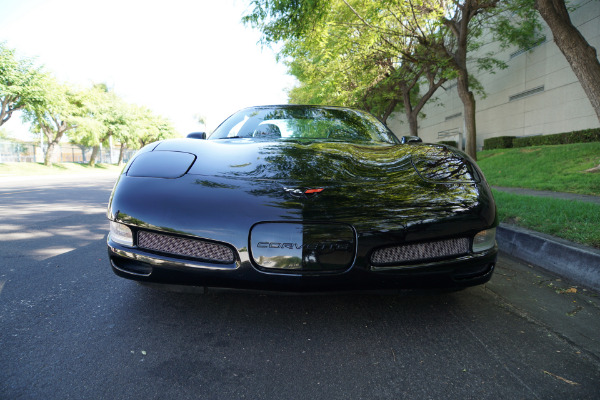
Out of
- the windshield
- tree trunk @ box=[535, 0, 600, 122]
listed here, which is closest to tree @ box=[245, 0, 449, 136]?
tree trunk @ box=[535, 0, 600, 122]

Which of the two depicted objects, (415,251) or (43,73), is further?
(43,73)

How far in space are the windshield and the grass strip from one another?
67.9 inches

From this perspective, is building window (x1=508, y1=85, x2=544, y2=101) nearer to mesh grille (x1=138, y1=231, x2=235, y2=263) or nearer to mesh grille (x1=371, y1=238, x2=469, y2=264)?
mesh grille (x1=371, y1=238, x2=469, y2=264)

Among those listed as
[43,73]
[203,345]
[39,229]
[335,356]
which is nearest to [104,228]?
[39,229]

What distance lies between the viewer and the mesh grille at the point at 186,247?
5.51 ft

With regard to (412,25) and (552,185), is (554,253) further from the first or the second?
(412,25)

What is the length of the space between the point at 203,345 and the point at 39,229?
388 centimetres

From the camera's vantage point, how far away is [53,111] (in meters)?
25.5

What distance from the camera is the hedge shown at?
40.4 ft

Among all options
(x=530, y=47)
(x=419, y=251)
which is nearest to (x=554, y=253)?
(x=419, y=251)

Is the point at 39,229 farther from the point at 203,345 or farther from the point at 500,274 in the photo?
the point at 500,274

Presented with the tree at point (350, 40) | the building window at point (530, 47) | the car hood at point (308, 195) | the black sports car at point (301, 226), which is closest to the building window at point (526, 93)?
the building window at point (530, 47)

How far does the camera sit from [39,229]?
4.45 m

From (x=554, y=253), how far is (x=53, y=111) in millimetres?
30524
